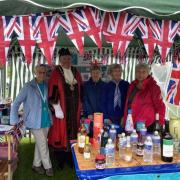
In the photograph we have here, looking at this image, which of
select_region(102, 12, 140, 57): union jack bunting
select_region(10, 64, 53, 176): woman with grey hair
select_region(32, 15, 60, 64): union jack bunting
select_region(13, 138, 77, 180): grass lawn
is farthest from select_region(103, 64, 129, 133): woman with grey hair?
select_region(32, 15, 60, 64): union jack bunting

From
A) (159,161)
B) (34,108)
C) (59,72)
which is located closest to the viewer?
(159,161)

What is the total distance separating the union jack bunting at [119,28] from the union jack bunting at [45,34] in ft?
1.58

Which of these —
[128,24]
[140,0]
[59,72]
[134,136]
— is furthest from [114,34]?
[59,72]

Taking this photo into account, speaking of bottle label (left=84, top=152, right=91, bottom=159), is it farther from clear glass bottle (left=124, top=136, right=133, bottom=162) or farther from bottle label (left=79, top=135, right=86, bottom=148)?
clear glass bottle (left=124, top=136, right=133, bottom=162)

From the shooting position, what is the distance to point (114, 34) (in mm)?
2840

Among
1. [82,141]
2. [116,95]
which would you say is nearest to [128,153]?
[82,141]

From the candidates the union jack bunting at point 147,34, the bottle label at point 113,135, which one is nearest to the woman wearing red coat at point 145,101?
the bottle label at point 113,135

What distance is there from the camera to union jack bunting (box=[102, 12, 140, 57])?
2842mm

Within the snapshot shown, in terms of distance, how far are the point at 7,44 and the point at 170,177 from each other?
162cm

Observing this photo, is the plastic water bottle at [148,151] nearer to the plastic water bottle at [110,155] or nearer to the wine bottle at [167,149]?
the wine bottle at [167,149]

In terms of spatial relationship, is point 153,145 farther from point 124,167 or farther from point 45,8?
point 45,8

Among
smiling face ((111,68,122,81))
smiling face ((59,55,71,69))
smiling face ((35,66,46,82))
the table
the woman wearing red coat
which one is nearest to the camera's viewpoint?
the table

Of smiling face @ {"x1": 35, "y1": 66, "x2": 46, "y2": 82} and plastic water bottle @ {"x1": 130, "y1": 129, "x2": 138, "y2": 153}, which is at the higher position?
smiling face @ {"x1": 35, "y1": 66, "x2": 46, "y2": 82}

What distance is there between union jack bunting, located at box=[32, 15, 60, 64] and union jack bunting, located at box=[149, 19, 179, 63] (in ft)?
2.89
